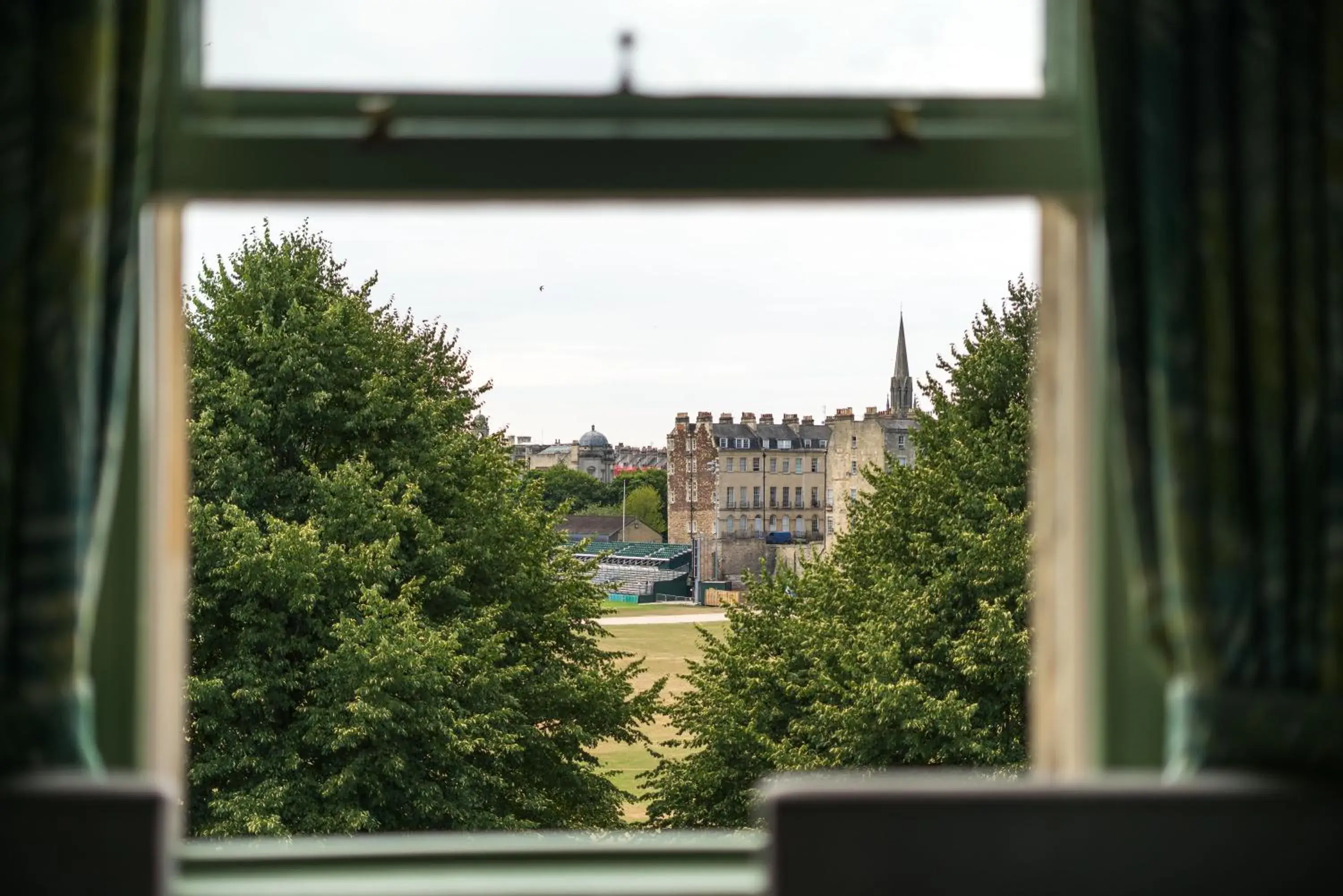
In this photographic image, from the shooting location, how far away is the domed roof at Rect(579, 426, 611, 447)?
54.2 ft

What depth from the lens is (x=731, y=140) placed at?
1.19 metres

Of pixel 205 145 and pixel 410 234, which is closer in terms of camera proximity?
pixel 205 145

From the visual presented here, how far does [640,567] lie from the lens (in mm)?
15453

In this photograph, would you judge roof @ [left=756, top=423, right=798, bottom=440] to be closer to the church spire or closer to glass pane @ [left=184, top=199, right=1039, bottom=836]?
the church spire

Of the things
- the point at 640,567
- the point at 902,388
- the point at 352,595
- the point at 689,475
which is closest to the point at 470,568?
the point at 352,595

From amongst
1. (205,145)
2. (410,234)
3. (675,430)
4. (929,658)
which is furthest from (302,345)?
(205,145)

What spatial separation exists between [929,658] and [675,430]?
7.34 m

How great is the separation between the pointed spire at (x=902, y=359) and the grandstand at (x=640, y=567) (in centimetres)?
408

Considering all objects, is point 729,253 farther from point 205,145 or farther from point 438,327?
point 205,145

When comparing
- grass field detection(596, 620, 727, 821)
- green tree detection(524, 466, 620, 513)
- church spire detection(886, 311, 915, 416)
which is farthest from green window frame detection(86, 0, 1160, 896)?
grass field detection(596, 620, 727, 821)

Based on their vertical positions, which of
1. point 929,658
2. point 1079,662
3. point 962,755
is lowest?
point 962,755

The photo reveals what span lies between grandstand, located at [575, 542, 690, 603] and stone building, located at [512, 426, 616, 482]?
103cm

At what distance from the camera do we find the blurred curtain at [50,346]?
1034mm

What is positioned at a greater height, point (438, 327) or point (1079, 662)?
point (438, 327)
